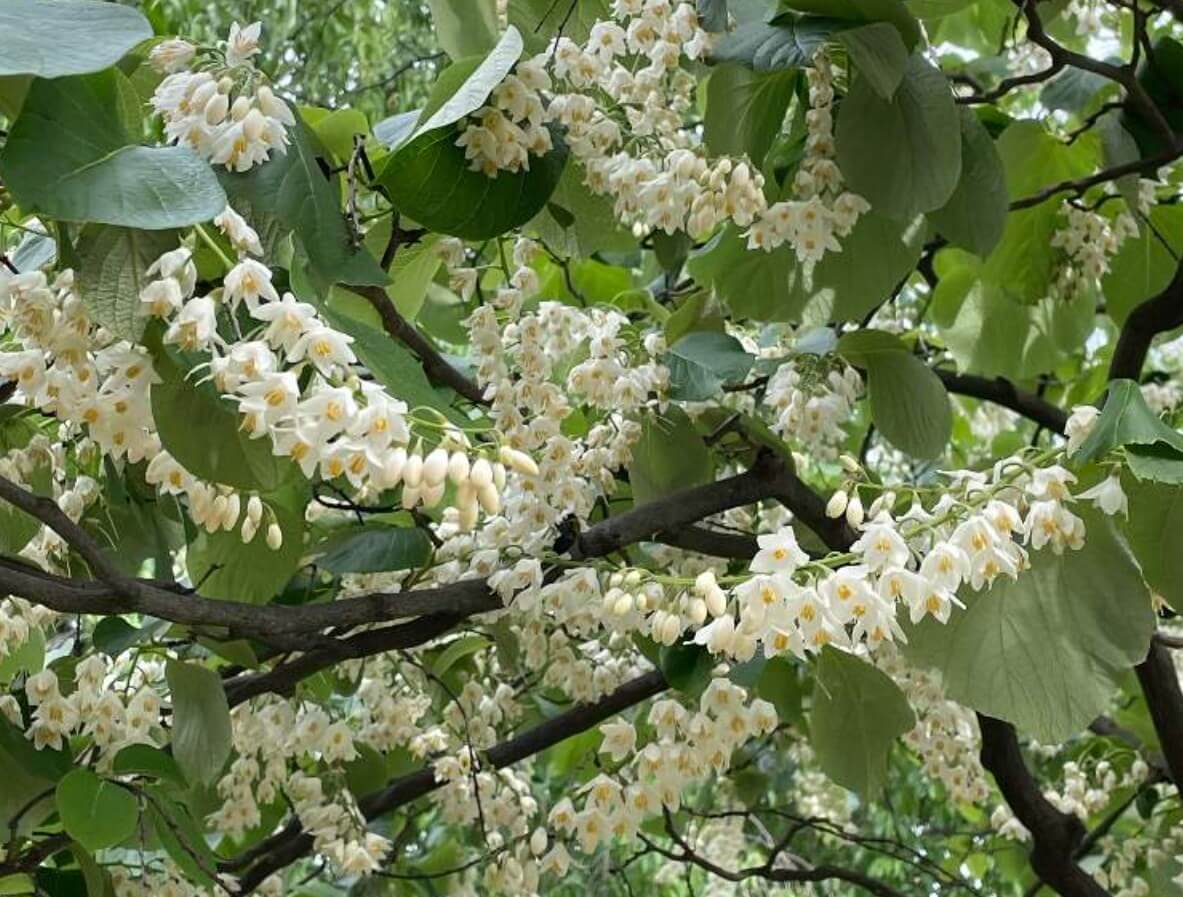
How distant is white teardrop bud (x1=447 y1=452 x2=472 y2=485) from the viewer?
2.97 feet

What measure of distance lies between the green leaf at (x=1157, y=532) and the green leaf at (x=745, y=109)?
0.63 metres

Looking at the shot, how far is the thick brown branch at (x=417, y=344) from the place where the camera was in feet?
5.04

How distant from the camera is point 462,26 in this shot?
1.67m

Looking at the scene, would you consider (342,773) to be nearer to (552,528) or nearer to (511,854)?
(511,854)

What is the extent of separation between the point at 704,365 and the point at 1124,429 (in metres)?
0.59

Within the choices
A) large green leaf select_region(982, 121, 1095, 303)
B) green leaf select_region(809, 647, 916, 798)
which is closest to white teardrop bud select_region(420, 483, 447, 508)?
green leaf select_region(809, 647, 916, 798)

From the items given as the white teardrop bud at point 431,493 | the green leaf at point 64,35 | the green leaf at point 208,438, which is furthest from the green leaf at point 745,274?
the white teardrop bud at point 431,493

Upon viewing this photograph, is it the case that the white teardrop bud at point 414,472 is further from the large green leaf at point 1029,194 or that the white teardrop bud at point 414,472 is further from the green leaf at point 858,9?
the large green leaf at point 1029,194

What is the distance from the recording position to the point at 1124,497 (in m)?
1.30

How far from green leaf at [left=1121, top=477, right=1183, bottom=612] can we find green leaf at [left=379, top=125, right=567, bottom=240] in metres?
0.59

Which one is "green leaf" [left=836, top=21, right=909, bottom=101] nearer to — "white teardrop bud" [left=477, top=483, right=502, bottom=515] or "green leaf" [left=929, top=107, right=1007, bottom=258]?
"green leaf" [left=929, top=107, right=1007, bottom=258]

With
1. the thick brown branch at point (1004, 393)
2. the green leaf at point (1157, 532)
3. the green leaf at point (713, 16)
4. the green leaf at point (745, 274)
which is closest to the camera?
the green leaf at point (1157, 532)

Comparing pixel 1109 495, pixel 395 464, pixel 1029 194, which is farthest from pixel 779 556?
pixel 1029 194

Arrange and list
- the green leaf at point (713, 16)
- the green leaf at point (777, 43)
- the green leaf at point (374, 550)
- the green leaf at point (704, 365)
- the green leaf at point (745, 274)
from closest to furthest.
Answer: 1. the green leaf at point (777, 43)
2. the green leaf at point (713, 16)
3. the green leaf at point (704, 365)
4. the green leaf at point (374, 550)
5. the green leaf at point (745, 274)
